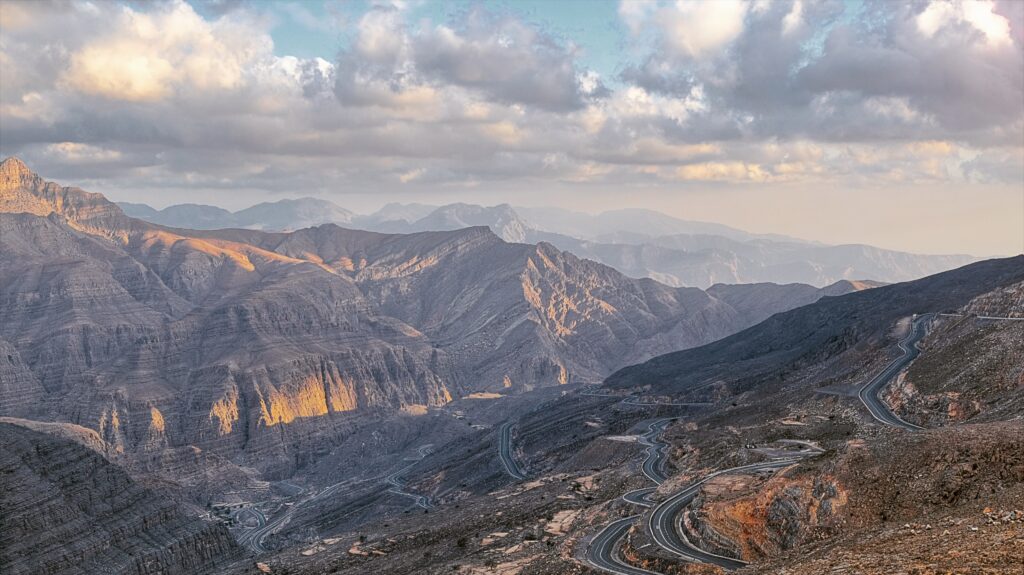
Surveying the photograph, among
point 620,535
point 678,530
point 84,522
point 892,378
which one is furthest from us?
point 84,522

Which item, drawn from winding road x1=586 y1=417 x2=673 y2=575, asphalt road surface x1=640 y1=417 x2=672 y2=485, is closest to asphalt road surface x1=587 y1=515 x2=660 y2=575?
winding road x1=586 y1=417 x2=673 y2=575

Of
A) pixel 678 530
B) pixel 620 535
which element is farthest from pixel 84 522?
pixel 678 530

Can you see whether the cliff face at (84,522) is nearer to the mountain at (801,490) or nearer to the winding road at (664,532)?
the mountain at (801,490)

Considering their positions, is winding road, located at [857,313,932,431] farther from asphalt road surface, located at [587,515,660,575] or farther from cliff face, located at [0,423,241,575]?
cliff face, located at [0,423,241,575]

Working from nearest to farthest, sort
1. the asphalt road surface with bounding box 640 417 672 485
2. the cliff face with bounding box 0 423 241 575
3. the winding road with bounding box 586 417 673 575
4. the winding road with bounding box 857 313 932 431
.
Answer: the winding road with bounding box 586 417 673 575
the winding road with bounding box 857 313 932 431
the asphalt road surface with bounding box 640 417 672 485
the cliff face with bounding box 0 423 241 575

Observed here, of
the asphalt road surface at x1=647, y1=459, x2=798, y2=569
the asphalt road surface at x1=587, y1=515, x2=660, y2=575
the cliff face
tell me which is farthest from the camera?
the cliff face

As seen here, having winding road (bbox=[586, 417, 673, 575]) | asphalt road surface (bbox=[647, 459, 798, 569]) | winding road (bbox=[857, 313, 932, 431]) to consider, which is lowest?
winding road (bbox=[586, 417, 673, 575])

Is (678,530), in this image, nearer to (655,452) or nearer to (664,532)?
(664,532)
